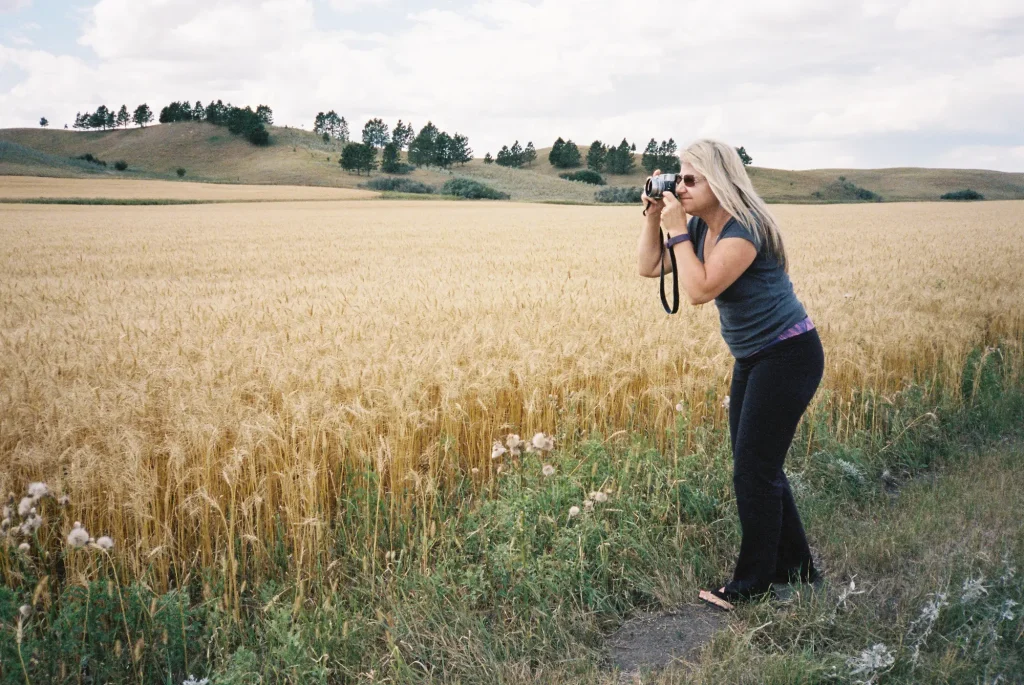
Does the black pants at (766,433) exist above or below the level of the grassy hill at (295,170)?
below

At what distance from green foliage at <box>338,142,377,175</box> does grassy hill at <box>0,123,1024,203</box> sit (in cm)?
174

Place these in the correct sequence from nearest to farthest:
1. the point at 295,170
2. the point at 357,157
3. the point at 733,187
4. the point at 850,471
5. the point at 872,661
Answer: the point at 872,661
the point at 733,187
the point at 850,471
the point at 295,170
the point at 357,157

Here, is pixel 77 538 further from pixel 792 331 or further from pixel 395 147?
pixel 395 147

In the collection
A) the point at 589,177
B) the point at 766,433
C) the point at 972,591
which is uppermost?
the point at 589,177

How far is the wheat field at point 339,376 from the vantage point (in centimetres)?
337

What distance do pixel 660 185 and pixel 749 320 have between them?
68 centimetres

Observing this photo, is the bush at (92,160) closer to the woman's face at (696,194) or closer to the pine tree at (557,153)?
the pine tree at (557,153)

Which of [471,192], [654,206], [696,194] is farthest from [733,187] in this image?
[471,192]

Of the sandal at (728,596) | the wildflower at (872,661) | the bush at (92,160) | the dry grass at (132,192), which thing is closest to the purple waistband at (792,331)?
the sandal at (728,596)

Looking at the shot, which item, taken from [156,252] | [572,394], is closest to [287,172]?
[156,252]

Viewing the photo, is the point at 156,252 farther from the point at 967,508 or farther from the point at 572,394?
the point at 967,508

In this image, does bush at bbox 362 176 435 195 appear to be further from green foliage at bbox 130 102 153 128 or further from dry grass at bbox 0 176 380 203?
green foliage at bbox 130 102 153 128

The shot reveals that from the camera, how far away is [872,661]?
2.52m

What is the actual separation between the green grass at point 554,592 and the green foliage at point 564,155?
410ft
